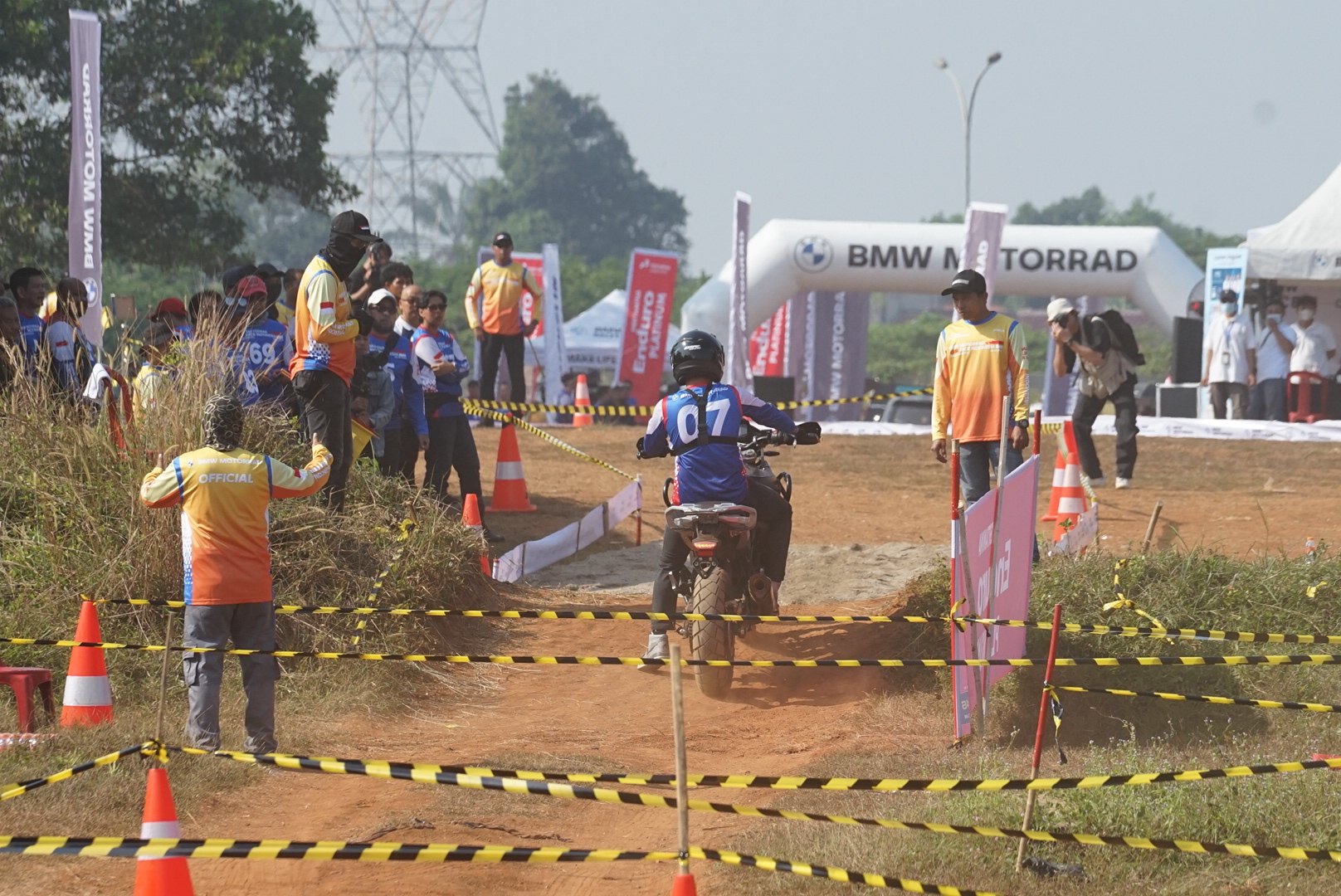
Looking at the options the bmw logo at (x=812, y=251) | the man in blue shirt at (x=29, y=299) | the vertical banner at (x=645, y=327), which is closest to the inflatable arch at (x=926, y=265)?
the bmw logo at (x=812, y=251)

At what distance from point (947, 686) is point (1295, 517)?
5.90 m

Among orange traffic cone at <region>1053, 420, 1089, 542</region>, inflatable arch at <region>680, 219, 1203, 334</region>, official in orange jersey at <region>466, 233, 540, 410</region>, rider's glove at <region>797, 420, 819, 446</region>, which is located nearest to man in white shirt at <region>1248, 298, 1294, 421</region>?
inflatable arch at <region>680, 219, 1203, 334</region>

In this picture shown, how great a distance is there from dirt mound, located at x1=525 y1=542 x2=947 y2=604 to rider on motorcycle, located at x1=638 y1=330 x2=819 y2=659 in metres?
2.01

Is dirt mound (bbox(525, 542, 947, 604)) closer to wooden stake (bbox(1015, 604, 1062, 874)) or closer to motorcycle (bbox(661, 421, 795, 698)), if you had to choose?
motorcycle (bbox(661, 421, 795, 698))

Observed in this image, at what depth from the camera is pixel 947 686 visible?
773cm

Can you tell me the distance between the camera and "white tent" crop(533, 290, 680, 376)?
4106 cm

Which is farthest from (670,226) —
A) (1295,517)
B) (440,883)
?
(440,883)

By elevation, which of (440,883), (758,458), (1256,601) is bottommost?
(440,883)

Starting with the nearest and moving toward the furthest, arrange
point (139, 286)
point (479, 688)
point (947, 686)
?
1. point (947, 686)
2. point (479, 688)
3. point (139, 286)

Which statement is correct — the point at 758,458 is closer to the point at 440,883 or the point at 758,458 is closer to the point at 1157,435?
the point at 440,883

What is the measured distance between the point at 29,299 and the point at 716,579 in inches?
213

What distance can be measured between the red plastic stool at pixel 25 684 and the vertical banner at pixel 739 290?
18015 millimetres

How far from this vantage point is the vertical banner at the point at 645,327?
30938mm

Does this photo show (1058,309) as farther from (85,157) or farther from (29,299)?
(85,157)
